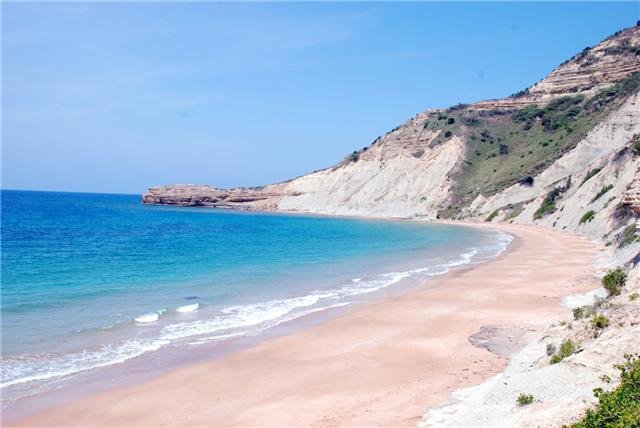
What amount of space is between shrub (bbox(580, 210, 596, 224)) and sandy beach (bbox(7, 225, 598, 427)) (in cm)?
2649

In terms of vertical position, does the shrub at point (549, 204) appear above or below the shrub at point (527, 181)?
below

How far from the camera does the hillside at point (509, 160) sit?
6153 cm

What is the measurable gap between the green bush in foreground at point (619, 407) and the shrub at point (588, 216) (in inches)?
1595

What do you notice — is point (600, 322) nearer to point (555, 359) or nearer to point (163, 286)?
point (555, 359)

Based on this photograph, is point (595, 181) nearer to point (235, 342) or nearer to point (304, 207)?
point (235, 342)

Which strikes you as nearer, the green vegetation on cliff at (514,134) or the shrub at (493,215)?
the shrub at (493,215)

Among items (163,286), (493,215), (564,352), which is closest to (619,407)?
(564,352)

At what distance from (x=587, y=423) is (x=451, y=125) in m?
97.5

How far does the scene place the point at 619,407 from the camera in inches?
252

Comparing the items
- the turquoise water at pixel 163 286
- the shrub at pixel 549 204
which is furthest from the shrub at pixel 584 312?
the shrub at pixel 549 204

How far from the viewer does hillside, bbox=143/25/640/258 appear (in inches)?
2422

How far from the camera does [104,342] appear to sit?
48.8 feet

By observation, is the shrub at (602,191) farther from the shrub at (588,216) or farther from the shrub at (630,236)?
Result: the shrub at (630,236)

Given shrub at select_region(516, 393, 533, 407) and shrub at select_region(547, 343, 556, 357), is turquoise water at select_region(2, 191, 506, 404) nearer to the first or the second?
shrub at select_region(547, 343, 556, 357)
